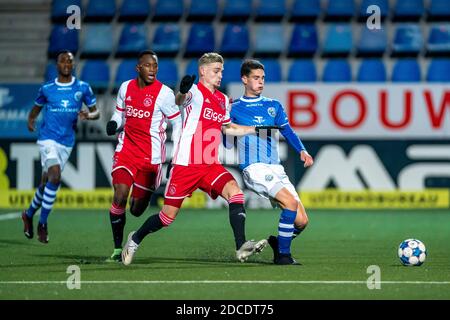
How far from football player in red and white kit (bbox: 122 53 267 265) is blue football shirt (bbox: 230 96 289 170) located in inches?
6.9

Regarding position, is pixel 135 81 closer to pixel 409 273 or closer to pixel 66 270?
pixel 66 270

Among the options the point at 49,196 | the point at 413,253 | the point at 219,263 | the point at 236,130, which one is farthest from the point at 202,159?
the point at 49,196

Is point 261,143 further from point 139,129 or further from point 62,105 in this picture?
point 62,105

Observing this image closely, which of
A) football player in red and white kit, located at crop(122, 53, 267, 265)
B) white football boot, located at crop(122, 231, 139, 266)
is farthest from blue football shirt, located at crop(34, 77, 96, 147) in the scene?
white football boot, located at crop(122, 231, 139, 266)

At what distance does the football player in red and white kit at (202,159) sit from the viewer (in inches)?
351

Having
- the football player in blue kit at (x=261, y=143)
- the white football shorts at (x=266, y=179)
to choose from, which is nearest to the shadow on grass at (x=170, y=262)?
the football player in blue kit at (x=261, y=143)

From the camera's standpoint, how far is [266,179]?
9.04 m

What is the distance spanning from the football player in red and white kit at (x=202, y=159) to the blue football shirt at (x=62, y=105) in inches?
116

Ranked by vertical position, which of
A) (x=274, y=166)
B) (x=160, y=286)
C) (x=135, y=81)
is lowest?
(x=160, y=286)

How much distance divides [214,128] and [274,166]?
0.65m

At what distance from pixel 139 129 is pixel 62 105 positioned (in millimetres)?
2348

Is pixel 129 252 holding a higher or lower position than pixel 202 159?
lower

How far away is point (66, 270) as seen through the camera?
8.57 metres

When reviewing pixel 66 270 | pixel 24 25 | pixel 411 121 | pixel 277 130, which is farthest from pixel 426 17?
pixel 66 270
